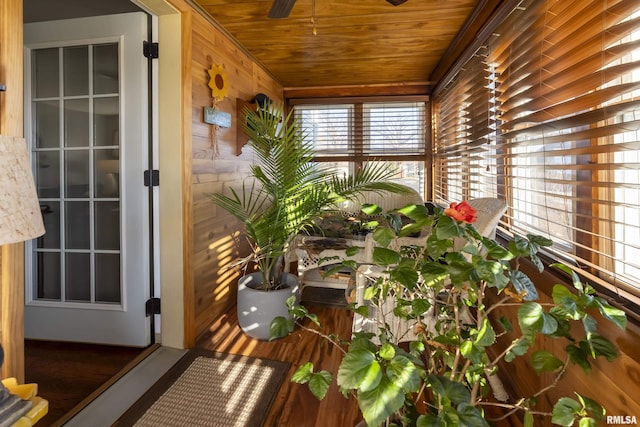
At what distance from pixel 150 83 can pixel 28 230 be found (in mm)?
1635

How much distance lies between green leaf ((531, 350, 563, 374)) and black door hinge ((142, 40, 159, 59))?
241 centimetres

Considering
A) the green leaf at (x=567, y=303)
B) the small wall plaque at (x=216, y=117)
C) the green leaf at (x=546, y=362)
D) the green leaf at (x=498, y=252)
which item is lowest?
the green leaf at (x=546, y=362)

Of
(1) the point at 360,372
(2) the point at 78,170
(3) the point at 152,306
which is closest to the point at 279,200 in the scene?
(3) the point at 152,306

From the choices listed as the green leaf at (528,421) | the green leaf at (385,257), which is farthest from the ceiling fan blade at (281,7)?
the green leaf at (528,421)

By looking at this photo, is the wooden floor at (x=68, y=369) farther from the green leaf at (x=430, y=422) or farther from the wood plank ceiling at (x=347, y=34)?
the wood plank ceiling at (x=347, y=34)

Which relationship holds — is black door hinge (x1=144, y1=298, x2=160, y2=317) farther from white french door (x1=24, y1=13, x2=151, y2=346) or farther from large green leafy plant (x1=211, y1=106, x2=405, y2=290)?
large green leafy plant (x1=211, y1=106, x2=405, y2=290)

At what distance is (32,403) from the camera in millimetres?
922

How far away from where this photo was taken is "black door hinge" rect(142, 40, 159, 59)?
214cm

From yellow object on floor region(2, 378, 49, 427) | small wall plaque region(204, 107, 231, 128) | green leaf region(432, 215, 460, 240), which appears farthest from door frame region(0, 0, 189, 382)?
green leaf region(432, 215, 460, 240)

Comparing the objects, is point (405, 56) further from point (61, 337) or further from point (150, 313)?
point (61, 337)

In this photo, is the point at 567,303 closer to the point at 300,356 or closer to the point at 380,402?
the point at 380,402

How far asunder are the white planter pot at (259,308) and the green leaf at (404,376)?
65.8 inches

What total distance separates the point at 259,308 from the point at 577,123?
6.35ft

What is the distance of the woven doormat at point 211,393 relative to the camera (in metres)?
1.60
